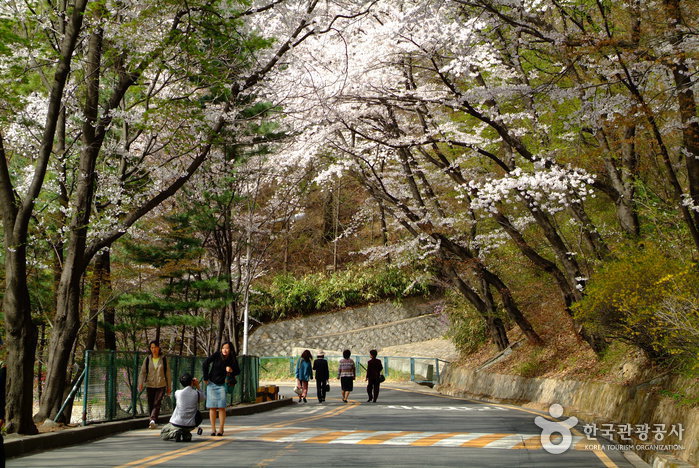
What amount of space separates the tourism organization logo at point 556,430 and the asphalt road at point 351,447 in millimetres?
147

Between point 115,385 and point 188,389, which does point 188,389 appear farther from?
point 115,385

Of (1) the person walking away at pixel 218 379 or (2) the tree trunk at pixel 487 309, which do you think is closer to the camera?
(1) the person walking away at pixel 218 379

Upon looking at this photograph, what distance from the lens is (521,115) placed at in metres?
20.5

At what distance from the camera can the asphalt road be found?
406 inches

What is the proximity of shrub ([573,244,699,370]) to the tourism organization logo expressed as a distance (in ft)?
7.09

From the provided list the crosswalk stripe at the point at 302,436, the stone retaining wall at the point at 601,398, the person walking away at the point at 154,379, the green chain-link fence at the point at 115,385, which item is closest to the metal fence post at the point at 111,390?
the green chain-link fence at the point at 115,385

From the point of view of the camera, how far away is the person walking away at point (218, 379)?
14587 mm

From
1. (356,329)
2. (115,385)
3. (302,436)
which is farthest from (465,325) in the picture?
(302,436)

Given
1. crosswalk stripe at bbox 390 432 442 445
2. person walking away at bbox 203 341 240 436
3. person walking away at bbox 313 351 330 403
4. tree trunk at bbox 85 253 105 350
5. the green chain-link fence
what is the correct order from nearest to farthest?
1. crosswalk stripe at bbox 390 432 442 445
2. person walking away at bbox 203 341 240 436
3. the green chain-link fence
4. tree trunk at bbox 85 253 105 350
5. person walking away at bbox 313 351 330 403

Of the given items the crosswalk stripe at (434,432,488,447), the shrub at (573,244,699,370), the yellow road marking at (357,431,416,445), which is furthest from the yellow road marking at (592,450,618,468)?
the yellow road marking at (357,431,416,445)

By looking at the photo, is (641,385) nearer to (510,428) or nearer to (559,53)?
(510,428)

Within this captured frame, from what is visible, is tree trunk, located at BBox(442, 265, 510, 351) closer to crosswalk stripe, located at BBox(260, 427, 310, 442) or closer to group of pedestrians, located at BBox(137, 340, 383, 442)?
group of pedestrians, located at BBox(137, 340, 383, 442)

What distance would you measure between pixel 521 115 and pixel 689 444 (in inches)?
479

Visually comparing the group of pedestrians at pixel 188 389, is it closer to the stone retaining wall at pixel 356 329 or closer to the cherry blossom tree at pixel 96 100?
the cherry blossom tree at pixel 96 100
